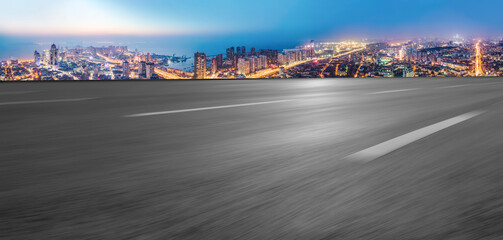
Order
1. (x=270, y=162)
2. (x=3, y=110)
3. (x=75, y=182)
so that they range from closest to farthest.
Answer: (x=75, y=182) < (x=270, y=162) < (x=3, y=110)

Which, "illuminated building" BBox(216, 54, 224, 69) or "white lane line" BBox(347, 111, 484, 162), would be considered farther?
"illuminated building" BBox(216, 54, 224, 69)

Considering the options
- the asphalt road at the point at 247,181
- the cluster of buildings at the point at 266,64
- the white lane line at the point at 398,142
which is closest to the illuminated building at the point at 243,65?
the cluster of buildings at the point at 266,64

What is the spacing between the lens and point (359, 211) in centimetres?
153

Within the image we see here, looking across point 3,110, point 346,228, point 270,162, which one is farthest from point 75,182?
point 3,110

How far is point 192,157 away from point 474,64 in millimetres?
37628

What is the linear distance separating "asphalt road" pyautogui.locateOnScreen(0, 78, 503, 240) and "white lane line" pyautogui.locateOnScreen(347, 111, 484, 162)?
0.04 feet

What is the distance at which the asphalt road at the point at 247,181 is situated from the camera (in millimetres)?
1354

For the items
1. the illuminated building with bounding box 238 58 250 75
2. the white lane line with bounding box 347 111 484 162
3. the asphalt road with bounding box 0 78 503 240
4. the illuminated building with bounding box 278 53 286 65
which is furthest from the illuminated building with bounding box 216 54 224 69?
the asphalt road with bounding box 0 78 503 240

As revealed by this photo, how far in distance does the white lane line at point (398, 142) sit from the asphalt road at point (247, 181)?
12mm

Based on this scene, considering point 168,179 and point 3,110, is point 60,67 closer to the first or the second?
point 3,110

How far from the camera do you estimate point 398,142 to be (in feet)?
10.4

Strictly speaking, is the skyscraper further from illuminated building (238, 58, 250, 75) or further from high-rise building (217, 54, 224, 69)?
illuminated building (238, 58, 250, 75)

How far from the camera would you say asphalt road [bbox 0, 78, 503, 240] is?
135cm

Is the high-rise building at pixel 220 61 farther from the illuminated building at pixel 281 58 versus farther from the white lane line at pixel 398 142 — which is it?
the white lane line at pixel 398 142
